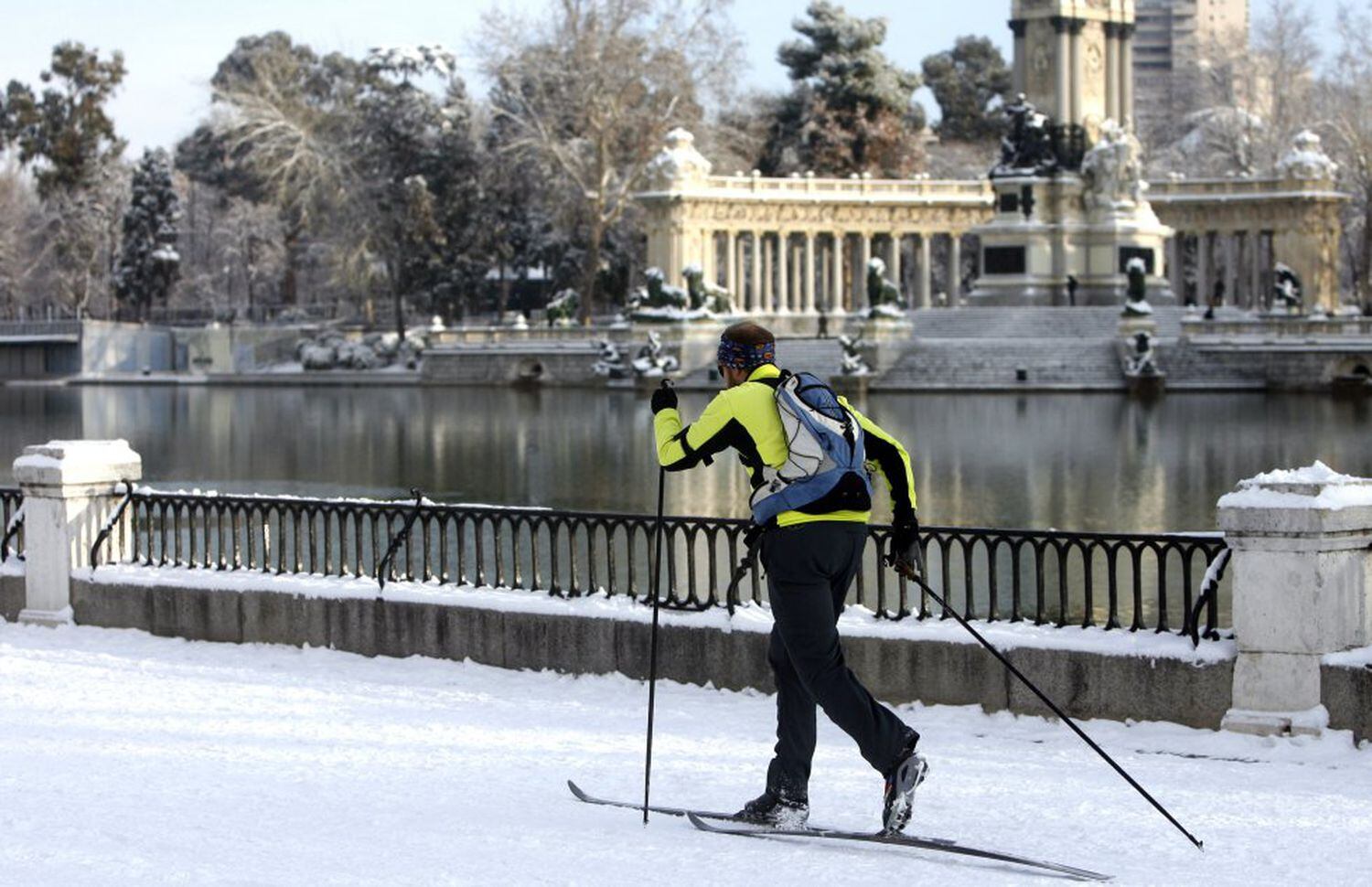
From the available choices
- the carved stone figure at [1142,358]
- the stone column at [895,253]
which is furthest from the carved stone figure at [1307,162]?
the carved stone figure at [1142,358]

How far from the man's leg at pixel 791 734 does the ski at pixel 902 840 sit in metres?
0.16

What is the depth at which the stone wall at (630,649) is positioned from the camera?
413 inches

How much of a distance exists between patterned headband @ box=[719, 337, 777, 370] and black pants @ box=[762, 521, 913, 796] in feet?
2.11

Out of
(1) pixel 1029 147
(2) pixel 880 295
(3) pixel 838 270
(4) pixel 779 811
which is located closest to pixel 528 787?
(4) pixel 779 811

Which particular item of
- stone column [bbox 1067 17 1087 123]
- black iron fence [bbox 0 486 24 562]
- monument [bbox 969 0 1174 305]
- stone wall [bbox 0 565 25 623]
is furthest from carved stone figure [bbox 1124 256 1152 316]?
stone wall [bbox 0 565 25 623]

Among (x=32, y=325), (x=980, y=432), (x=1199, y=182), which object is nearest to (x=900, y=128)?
(x=1199, y=182)

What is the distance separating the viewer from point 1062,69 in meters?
69.3

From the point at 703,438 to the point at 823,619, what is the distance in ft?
2.59

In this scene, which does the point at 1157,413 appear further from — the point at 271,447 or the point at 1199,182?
the point at 1199,182

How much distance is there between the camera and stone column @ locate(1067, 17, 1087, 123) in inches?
2741

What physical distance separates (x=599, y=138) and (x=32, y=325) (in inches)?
994

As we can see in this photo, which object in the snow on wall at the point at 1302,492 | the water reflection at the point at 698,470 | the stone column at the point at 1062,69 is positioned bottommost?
the water reflection at the point at 698,470

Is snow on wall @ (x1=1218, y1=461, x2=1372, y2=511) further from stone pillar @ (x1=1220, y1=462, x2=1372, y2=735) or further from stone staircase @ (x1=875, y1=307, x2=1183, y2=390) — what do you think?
stone staircase @ (x1=875, y1=307, x2=1183, y2=390)

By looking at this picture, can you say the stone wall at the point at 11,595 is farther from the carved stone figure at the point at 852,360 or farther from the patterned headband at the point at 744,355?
the carved stone figure at the point at 852,360
